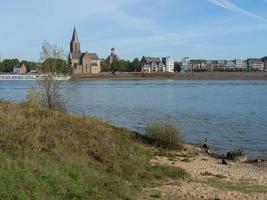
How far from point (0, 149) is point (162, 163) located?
7728mm

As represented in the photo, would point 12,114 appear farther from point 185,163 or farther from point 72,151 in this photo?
point 185,163

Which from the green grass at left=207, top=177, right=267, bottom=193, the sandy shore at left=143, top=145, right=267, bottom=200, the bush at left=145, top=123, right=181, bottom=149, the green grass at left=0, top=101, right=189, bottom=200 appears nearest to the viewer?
the green grass at left=0, top=101, right=189, bottom=200

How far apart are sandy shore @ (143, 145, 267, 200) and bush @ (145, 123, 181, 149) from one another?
0.71 metres

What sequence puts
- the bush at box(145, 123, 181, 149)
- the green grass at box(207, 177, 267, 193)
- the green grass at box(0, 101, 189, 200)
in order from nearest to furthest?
the green grass at box(0, 101, 189, 200), the green grass at box(207, 177, 267, 193), the bush at box(145, 123, 181, 149)

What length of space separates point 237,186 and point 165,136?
8.67 meters

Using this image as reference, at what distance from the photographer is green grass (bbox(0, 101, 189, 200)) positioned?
11.2 m

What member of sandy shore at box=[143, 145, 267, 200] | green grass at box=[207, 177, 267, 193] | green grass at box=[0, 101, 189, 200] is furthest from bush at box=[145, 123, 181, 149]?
green grass at box=[207, 177, 267, 193]

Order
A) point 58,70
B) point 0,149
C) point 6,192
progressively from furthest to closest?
point 58,70 < point 0,149 < point 6,192

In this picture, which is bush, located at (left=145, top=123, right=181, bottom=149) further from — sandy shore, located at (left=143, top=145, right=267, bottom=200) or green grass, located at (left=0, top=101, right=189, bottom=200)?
green grass, located at (left=0, top=101, right=189, bottom=200)

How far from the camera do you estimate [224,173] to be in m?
18.2

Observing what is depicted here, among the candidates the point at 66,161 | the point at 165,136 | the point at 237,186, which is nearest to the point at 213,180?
the point at 237,186

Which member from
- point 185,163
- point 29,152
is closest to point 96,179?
point 29,152

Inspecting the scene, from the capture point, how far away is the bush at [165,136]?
23.8 m

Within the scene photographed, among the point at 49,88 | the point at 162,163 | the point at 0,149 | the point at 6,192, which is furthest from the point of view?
the point at 49,88
